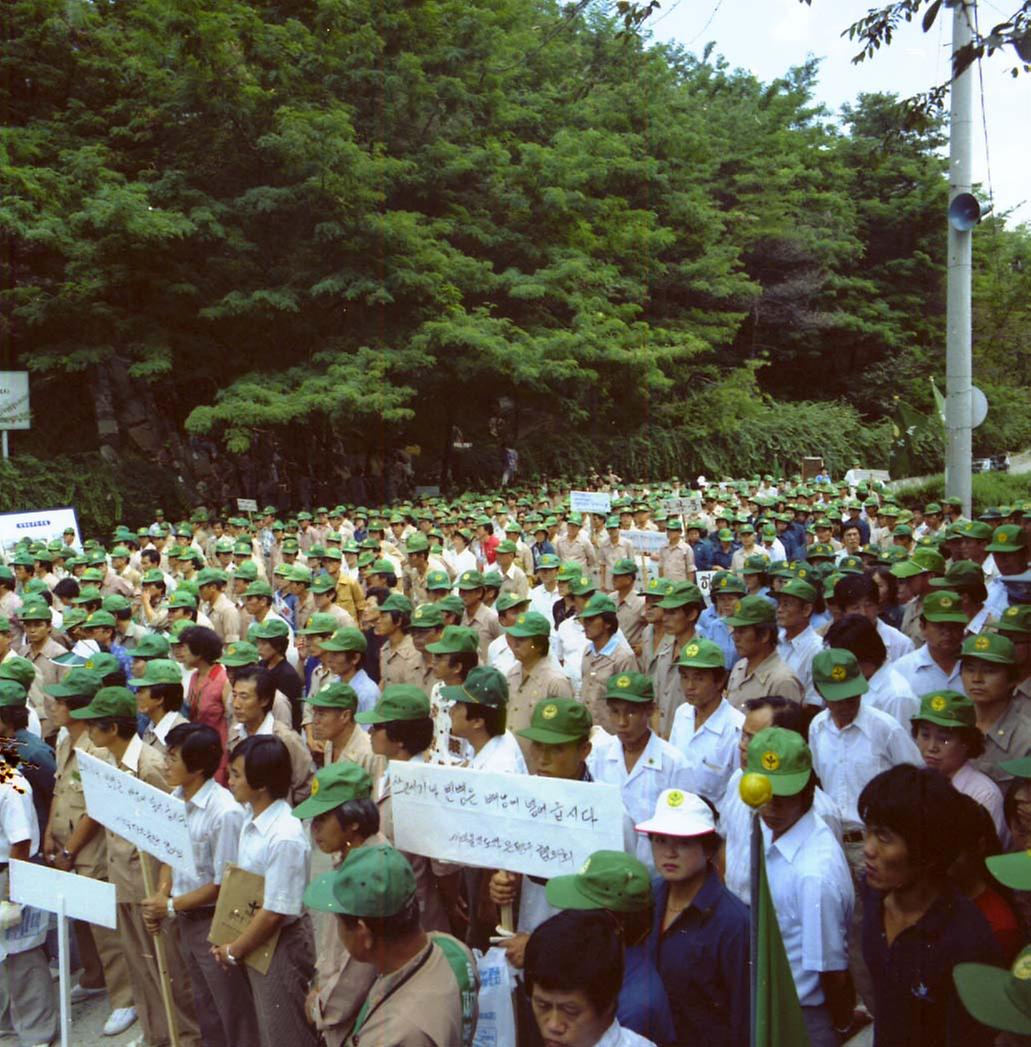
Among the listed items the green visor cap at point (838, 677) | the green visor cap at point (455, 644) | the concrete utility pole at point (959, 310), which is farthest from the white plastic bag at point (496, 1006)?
the concrete utility pole at point (959, 310)

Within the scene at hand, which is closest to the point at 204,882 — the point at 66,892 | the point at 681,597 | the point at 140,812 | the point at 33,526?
the point at 140,812

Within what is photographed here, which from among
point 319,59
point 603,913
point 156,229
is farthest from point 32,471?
point 603,913

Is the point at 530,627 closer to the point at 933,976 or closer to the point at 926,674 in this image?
the point at 926,674

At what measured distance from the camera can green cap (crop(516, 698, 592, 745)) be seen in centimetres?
433

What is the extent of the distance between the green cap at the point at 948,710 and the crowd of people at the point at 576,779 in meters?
0.01

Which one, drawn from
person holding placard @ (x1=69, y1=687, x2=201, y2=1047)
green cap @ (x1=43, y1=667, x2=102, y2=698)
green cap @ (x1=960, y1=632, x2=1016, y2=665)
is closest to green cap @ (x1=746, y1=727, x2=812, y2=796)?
green cap @ (x1=960, y1=632, x2=1016, y2=665)

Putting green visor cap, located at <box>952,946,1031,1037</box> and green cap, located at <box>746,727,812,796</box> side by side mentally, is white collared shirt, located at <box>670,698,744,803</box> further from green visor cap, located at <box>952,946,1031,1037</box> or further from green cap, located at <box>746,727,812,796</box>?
green visor cap, located at <box>952,946,1031,1037</box>

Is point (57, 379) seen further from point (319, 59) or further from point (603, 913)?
point (603, 913)

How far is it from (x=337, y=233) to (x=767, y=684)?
18450 mm

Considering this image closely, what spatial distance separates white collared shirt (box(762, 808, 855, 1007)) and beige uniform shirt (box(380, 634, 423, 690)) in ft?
13.0

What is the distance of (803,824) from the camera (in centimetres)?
374

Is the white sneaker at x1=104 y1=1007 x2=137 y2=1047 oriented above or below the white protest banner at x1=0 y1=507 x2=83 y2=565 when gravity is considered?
below

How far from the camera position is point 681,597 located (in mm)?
6770

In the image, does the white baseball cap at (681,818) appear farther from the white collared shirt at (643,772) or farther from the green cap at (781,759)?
the white collared shirt at (643,772)
